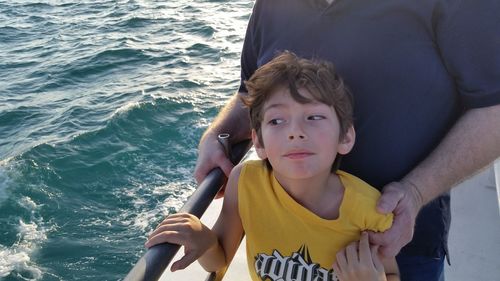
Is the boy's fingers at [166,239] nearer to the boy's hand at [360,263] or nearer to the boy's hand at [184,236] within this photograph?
the boy's hand at [184,236]

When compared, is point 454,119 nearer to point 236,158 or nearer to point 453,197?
point 236,158

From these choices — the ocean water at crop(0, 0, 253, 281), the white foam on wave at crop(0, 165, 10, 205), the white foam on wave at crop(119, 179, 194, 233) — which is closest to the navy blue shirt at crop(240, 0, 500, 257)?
the ocean water at crop(0, 0, 253, 281)

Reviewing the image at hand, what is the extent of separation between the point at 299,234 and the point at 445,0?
→ 0.76 m

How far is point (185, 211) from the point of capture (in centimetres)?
162

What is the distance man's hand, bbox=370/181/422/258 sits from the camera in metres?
1.55

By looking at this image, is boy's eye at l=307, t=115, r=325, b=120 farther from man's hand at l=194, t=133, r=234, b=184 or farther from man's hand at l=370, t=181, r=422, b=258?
man's hand at l=194, t=133, r=234, b=184

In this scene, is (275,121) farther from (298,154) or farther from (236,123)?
→ (236,123)

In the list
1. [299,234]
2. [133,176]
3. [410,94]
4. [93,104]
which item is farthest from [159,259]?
[93,104]

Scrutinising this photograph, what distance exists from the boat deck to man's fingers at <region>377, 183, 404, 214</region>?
1007 mm

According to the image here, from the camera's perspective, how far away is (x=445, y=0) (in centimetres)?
159

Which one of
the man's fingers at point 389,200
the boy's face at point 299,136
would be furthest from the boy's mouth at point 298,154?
the man's fingers at point 389,200

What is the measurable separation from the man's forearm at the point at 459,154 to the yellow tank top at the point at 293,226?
152mm

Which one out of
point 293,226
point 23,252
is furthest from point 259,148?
point 23,252

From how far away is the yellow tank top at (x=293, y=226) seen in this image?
1594mm
